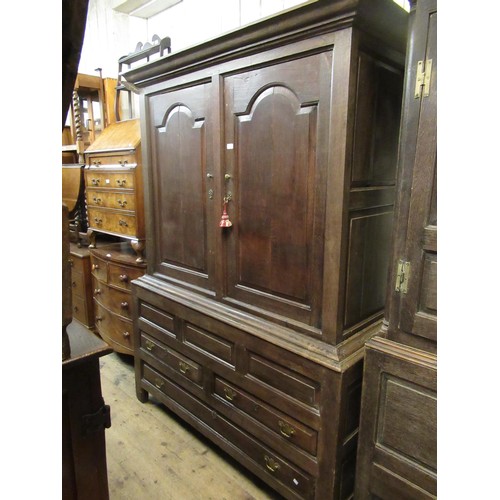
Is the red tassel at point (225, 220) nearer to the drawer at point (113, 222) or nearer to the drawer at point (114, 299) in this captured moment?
the drawer at point (113, 222)

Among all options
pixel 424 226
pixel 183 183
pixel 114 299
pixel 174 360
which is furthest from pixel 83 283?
pixel 424 226

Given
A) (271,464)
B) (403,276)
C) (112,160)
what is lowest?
(271,464)

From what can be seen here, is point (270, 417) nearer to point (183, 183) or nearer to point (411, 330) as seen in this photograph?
point (411, 330)

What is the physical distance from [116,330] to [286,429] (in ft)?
4.97

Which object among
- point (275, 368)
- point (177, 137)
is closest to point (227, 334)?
point (275, 368)

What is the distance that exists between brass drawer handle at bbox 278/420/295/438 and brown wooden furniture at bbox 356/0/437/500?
0.27 m

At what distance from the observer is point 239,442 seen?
1.59 meters

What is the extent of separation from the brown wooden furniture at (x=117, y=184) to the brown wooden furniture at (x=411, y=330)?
1611mm

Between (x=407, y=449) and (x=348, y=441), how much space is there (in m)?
0.25

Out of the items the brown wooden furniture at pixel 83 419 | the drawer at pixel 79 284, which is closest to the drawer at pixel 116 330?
the drawer at pixel 79 284

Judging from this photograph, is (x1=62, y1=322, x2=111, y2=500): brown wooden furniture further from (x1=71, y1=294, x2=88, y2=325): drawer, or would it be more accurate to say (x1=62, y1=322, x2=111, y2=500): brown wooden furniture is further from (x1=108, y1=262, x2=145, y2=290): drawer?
(x1=71, y1=294, x2=88, y2=325): drawer

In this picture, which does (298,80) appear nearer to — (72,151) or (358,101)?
(358,101)

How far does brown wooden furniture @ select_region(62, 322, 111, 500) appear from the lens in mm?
748

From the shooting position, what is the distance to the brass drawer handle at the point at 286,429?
1.36 metres
